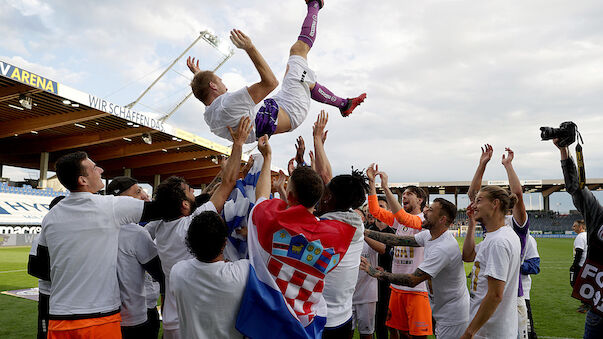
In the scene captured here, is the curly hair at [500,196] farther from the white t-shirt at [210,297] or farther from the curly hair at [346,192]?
the white t-shirt at [210,297]

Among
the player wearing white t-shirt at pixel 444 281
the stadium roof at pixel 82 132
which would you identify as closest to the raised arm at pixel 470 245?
the player wearing white t-shirt at pixel 444 281

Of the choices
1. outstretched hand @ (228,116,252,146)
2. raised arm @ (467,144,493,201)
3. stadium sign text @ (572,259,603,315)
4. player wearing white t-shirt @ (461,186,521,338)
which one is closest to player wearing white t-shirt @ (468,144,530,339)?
raised arm @ (467,144,493,201)

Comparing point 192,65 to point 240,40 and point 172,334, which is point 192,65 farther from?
point 172,334

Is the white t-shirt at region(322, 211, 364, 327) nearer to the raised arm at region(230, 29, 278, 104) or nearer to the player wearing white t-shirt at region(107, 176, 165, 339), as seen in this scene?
the raised arm at region(230, 29, 278, 104)

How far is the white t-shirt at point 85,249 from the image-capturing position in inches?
105

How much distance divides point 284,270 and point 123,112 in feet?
65.3

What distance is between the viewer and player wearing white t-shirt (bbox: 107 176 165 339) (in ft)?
11.4

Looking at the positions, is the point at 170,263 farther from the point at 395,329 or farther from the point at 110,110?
the point at 110,110

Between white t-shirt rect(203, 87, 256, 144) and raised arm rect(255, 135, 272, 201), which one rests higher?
white t-shirt rect(203, 87, 256, 144)

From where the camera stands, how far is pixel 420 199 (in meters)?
5.67

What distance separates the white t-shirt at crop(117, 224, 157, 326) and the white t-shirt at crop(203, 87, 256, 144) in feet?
4.38

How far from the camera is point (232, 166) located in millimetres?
2721

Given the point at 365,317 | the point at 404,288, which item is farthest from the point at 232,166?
the point at 365,317

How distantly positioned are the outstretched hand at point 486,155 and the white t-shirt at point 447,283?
1.12 meters
